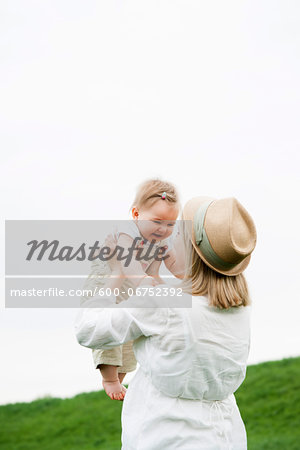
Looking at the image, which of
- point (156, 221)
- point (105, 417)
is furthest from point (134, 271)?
point (105, 417)

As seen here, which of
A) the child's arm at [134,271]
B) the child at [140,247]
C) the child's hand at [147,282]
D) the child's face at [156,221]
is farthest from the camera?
the child's face at [156,221]

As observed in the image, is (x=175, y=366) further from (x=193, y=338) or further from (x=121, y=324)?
(x=121, y=324)

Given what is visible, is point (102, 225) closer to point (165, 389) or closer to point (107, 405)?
point (165, 389)

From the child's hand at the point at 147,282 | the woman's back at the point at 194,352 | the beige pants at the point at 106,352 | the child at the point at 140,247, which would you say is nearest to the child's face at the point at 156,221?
the child at the point at 140,247

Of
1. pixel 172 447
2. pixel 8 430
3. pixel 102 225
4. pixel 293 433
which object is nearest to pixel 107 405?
pixel 8 430

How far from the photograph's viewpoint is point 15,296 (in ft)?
13.1

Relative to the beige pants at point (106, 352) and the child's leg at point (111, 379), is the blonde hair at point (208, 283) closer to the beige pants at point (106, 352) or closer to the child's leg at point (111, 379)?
the beige pants at point (106, 352)

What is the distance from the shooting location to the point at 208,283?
2.54 metres

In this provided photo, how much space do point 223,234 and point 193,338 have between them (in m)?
0.45

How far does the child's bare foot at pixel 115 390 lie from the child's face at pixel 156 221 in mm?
800

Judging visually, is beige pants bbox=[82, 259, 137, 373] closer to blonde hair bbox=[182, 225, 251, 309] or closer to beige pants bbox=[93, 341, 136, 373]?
beige pants bbox=[93, 341, 136, 373]

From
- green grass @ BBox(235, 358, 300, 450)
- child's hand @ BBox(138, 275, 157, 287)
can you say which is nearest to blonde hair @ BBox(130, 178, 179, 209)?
child's hand @ BBox(138, 275, 157, 287)

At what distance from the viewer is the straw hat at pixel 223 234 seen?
2.45 m

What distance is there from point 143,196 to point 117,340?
3.67ft
